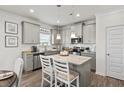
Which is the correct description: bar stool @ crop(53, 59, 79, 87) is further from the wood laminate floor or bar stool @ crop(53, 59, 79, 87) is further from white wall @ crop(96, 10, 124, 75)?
white wall @ crop(96, 10, 124, 75)

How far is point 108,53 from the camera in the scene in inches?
141

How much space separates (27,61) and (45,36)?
7.11ft

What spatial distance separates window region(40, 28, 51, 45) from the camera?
5461mm

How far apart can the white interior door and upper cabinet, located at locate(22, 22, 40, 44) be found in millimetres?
3466

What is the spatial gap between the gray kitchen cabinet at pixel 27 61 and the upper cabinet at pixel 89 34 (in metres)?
2.91

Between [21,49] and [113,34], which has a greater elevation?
[113,34]

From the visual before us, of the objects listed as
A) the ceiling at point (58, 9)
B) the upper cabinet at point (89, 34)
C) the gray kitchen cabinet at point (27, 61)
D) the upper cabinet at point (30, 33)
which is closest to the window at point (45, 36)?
the upper cabinet at point (30, 33)

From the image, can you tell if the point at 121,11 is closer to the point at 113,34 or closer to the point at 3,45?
the point at 113,34

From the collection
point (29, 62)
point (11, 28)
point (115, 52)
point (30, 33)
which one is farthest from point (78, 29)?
point (11, 28)

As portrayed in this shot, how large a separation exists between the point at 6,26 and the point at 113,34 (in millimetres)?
4275
